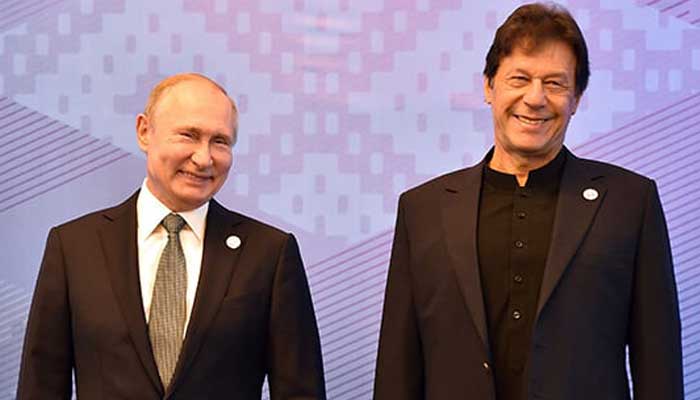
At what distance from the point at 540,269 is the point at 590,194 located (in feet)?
0.66

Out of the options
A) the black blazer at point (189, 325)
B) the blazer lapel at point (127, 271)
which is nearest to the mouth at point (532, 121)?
the black blazer at point (189, 325)

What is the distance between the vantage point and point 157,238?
2373 millimetres

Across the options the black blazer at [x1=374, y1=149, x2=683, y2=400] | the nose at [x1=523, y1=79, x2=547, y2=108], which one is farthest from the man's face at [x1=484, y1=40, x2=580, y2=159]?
the black blazer at [x1=374, y1=149, x2=683, y2=400]

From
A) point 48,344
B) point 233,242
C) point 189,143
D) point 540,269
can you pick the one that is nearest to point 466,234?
→ point 540,269

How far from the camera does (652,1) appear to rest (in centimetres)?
336

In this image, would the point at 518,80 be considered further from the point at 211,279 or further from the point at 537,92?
the point at 211,279

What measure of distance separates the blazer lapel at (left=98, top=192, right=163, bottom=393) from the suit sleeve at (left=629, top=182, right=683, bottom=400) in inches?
39.3

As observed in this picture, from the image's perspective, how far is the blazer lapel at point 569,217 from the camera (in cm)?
218

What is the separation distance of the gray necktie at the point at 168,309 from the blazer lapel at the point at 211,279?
0.03 m

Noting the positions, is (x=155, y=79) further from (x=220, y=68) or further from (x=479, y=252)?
(x=479, y=252)

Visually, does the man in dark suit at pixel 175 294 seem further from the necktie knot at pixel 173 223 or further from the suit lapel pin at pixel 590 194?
A: the suit lapel pin at pixel 590 194

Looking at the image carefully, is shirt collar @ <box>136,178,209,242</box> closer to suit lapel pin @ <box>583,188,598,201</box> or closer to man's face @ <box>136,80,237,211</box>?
man's face @ <box>136,80,237,211</box>

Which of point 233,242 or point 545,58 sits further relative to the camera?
point 233,242

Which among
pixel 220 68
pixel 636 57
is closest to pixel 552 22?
pixel 636 57
